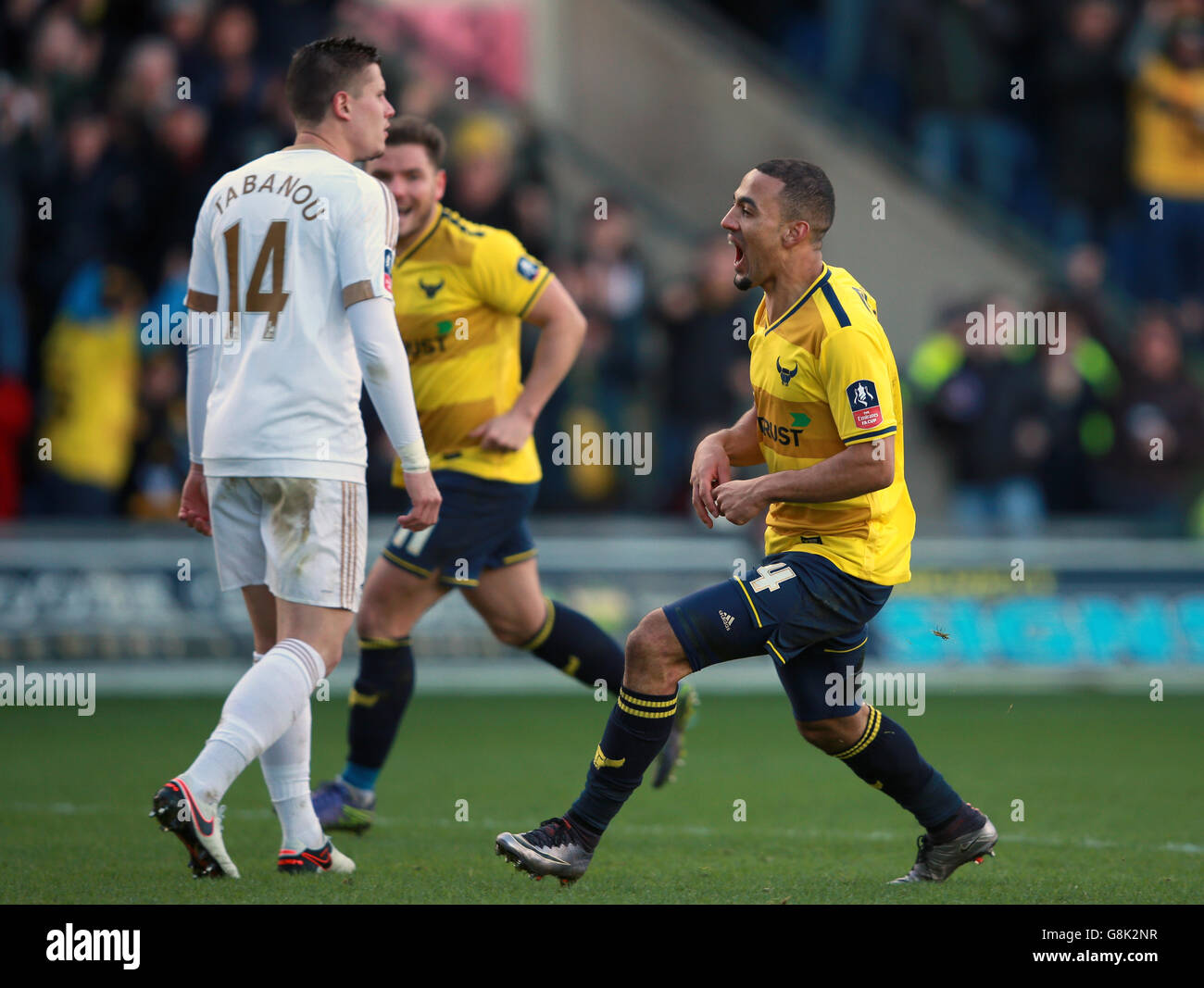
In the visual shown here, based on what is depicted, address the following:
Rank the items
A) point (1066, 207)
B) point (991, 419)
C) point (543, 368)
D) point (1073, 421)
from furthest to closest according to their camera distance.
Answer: point (1066, 207) → point (1073, 421) → point (991, 419) → point (543, 368)

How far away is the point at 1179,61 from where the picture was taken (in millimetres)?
15031

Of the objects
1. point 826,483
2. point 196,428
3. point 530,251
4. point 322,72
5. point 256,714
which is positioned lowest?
point 256,714

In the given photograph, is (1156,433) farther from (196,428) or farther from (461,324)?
(196,428)

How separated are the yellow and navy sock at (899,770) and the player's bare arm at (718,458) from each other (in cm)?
85

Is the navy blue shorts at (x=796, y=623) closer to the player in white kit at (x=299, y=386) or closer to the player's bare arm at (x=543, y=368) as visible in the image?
the player in white kit at (x=299, y=386)

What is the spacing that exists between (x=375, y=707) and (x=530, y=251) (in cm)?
620

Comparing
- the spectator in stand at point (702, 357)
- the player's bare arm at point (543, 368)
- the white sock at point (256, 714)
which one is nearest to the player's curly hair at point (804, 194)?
the player's bare arm at point (543, 368)

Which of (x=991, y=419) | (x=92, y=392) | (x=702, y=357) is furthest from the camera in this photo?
(x=991, y=419)

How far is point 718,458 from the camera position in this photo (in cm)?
557

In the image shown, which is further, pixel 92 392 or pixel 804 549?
pixel 92 392

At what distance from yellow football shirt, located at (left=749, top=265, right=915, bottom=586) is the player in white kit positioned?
1116mm

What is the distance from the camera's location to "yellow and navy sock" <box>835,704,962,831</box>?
551 centimetres

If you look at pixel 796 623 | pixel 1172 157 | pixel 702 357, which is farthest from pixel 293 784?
pixel 1172 157
